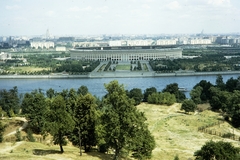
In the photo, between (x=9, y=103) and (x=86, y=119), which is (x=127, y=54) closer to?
(x=9, y=103)

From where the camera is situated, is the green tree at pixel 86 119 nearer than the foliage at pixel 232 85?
Yes

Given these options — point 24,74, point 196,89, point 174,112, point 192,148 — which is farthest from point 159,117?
point 24,74

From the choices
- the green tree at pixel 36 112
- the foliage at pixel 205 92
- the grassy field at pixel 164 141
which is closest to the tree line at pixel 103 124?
the grassy field at pixel 164 141

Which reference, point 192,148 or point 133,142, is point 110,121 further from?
point 192,148

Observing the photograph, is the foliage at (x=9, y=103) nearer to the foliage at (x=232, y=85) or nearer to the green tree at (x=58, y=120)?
the green tree at (x=58, y=120)

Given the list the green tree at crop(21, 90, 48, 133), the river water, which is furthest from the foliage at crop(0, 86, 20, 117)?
the river water

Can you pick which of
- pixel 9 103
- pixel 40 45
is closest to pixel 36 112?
pixel 9 103
